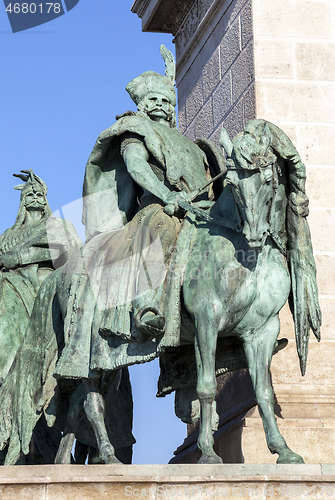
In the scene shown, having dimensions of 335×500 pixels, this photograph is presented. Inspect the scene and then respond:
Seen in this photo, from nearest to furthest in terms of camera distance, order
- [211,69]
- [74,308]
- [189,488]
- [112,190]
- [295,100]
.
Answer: [189,488] → [74,308] → [112,190] → [295,100] → [211,69]

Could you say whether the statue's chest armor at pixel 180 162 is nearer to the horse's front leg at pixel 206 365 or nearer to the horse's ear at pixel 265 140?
the horse's ear at pixel 265 140

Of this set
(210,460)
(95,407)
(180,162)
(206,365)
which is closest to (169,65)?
(180,162)

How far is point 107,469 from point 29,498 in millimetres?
603

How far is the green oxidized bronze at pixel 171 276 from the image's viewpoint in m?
7.89

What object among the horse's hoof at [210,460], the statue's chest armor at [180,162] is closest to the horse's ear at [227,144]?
the statue's chest armor at [180,162]

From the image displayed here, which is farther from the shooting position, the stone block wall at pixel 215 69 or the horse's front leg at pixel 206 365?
the stone block wall at pixel 215 69

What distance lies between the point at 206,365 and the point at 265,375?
1.68 feet

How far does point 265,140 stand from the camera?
7664 mm

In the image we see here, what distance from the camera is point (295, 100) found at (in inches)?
419

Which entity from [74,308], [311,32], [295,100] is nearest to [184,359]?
[74,308]

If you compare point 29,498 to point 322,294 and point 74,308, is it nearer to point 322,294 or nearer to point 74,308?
point 74,308

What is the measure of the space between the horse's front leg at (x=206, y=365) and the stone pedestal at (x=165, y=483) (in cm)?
65

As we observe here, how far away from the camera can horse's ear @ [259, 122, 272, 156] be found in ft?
24.9

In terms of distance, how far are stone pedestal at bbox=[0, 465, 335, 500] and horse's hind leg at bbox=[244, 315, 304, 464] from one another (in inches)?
22.6
